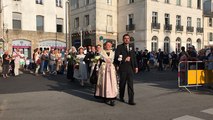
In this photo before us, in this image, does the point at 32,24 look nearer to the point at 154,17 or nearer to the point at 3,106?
the point at 154,17

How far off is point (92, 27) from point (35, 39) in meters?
9.77

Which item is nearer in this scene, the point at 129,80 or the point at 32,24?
the point at 129,80

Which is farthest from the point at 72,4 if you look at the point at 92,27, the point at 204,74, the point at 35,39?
the point at 204,74

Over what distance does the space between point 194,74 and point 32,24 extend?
2766cm

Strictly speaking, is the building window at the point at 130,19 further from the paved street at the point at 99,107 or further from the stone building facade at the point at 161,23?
the paved street at the point at 99,107

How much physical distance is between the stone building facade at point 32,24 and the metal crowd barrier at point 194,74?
25687 millimetres

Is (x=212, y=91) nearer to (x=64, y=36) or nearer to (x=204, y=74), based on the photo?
(x=204, y=74)

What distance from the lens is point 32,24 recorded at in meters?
35.2

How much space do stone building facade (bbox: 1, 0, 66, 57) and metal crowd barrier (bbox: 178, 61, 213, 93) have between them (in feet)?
84.3

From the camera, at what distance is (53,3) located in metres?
36.8

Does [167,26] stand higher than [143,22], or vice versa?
[143,22]

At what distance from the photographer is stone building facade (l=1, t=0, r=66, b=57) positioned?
33.3 meters

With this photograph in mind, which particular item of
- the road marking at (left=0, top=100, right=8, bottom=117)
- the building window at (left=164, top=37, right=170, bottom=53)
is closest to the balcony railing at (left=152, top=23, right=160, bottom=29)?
the building window at (left=164, top=37, right=170, bottom=53)

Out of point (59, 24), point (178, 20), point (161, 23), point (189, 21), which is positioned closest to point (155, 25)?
point (161, 23)
